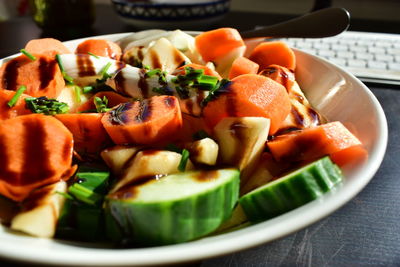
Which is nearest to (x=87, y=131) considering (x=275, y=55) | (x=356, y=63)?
(x=275, y=55)

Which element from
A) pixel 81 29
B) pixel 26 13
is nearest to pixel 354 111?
pixel 81 29

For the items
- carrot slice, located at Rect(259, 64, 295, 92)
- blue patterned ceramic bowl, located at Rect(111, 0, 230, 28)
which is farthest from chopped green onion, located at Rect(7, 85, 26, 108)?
blue patterned ceramic bowl, located at Rect(111, 0, 230, 28)

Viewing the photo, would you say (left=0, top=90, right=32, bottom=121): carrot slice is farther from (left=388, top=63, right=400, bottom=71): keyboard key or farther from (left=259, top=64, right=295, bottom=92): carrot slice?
(left=388, top=63, right=400, bottom=71): keyboard key

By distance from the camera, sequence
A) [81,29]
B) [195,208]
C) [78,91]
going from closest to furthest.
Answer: [195,208] → [78,91] → [81,29]

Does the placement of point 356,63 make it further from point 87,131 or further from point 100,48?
point 87,131

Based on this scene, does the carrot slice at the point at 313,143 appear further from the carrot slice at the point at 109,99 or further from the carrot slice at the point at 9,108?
the carrot slice at the point at 9,108

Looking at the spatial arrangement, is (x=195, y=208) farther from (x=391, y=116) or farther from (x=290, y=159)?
(x=391, y=116)
